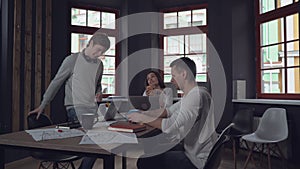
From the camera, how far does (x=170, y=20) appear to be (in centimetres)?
509

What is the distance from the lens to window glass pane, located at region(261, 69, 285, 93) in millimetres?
4094

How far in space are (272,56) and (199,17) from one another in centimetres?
145

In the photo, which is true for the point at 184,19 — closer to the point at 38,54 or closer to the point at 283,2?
the point at 283,2

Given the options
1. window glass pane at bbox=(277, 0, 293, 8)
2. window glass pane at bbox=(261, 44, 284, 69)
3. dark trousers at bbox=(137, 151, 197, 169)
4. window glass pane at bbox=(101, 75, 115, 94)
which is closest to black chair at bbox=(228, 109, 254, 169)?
window glass pane at bbox=(261, 44, 284, 69)

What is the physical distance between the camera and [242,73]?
4535 millimetres

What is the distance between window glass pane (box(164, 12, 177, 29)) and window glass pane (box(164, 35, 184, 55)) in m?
0.21

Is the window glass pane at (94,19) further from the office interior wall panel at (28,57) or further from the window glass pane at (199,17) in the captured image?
the window glass pane at (199,17)

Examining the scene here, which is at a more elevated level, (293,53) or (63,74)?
(293,53)

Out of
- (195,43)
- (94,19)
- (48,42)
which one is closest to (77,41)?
(94,19)

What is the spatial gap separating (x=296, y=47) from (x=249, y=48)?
0.83 meters

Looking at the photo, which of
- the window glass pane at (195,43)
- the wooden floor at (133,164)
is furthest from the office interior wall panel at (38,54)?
the window glass pane at (195,43)

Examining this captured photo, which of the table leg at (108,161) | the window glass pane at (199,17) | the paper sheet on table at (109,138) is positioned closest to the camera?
the table leg at (108,161)

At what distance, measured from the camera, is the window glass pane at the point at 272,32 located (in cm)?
409

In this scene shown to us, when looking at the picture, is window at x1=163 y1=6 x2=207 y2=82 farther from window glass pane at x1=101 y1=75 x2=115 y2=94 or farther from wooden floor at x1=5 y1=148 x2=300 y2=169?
wooden floor at x1=5 y1=148 x2=300 y2=169
